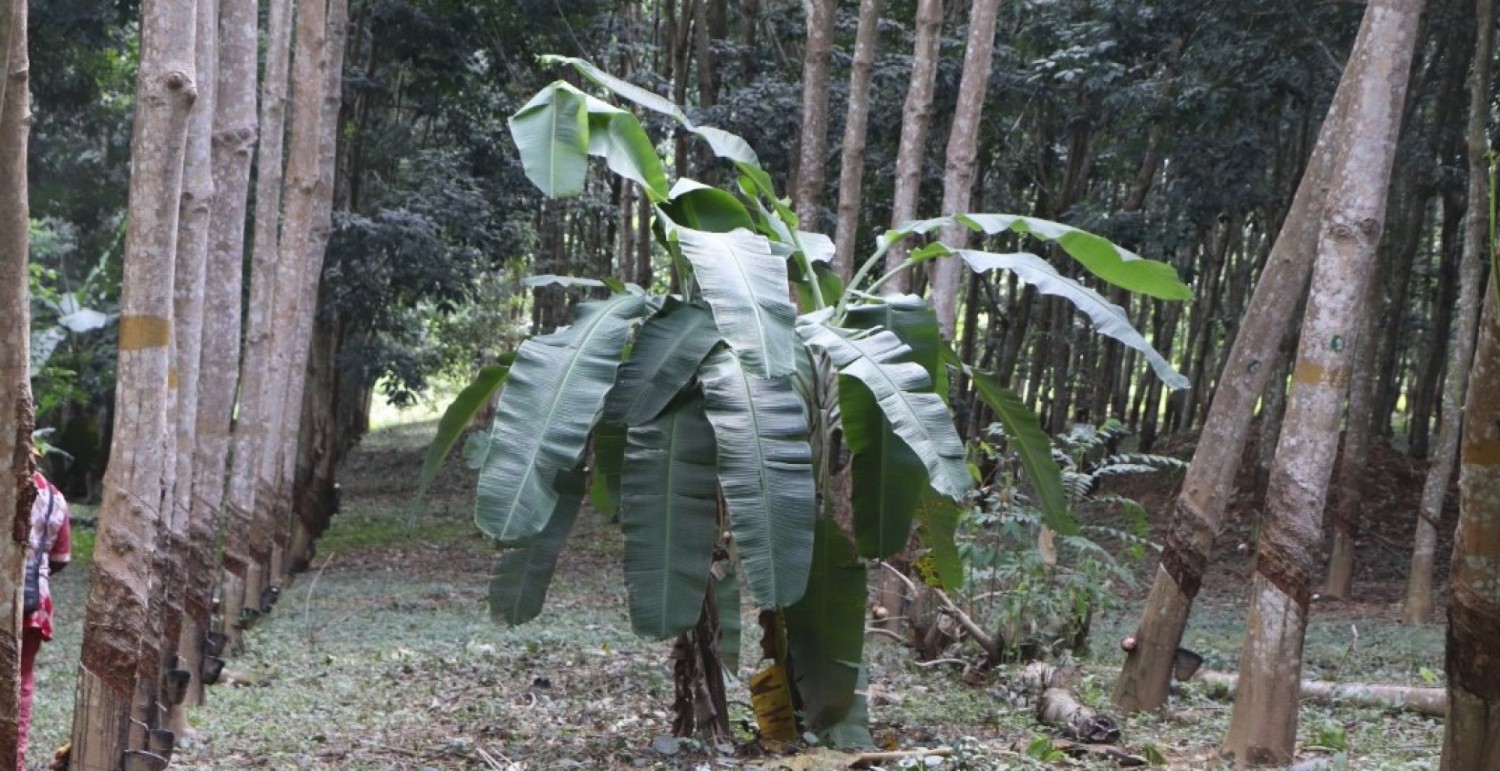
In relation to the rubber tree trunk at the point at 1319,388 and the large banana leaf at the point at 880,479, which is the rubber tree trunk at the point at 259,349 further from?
the rubber tree trunk at the point at 1319,388

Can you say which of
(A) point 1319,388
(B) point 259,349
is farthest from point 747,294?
(B) point 259,349

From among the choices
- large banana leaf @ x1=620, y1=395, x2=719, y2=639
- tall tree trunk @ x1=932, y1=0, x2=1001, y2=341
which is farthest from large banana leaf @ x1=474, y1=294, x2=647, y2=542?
tall tree trunk @ x1=932, y1=0, x2=1001, y2=341

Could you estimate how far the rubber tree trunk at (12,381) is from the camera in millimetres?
3287

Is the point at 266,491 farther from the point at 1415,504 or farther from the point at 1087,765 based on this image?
the point at 1415,504

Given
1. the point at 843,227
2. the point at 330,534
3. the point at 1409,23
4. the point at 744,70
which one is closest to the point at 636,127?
the point at 1409,23

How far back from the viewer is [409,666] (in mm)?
10250

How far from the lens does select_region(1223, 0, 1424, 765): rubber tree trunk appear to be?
632cm

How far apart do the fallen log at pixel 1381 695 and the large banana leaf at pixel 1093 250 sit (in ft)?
7.77

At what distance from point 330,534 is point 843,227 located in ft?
36.7

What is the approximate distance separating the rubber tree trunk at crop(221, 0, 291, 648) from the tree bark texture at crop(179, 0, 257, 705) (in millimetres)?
2899

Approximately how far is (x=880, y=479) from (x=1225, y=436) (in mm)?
2394

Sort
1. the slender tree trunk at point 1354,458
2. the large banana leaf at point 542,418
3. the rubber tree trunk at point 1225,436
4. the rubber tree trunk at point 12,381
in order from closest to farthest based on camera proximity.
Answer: the rubber tree trunk at point 12,381, the large banana leaf at point 542,418, the rubber tree trunk at point 1225,436, the slender tree trunk at point 1354,458

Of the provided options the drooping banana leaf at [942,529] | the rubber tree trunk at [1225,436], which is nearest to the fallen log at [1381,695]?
the rubber tree trunk at [1225,436]

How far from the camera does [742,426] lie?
19.4ft
